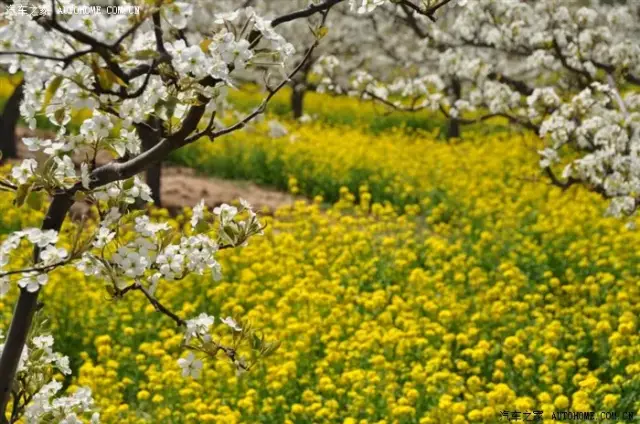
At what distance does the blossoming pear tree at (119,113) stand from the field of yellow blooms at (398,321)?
0.30 meters

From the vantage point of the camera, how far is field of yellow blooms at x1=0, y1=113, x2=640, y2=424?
16.4ft

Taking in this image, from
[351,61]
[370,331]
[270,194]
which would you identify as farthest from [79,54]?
[351,61]

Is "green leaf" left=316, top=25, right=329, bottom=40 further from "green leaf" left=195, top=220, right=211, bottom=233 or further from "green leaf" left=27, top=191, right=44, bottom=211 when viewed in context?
Result: "green leaf" left=27, top=191, right=44, bottom=211

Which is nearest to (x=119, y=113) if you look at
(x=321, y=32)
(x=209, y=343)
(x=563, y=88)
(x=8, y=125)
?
(x=321, y=32)

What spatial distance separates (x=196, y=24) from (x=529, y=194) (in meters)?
8.70

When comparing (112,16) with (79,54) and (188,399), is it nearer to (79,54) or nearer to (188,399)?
(79,54)

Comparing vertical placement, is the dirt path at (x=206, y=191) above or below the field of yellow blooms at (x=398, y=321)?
below

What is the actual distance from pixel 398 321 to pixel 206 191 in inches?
222

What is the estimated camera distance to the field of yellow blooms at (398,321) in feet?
16.4

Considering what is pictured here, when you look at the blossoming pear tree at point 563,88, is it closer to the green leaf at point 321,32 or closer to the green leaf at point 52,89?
the green leaf at point 321,32

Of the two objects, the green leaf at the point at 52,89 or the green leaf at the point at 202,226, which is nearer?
the green leaf at the point at 52,89

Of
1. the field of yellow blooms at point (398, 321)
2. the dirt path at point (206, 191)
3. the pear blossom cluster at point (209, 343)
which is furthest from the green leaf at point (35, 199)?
the dirt path at point (206, 191)

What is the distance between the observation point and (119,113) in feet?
7.23

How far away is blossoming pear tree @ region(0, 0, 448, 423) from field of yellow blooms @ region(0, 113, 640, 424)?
0.99ft
